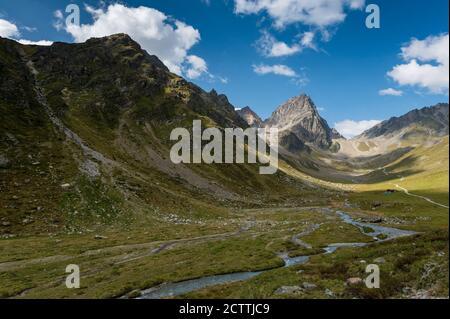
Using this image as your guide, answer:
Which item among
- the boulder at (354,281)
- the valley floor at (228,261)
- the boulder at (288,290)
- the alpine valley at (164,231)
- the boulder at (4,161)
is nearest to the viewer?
the boulder at (288,290)

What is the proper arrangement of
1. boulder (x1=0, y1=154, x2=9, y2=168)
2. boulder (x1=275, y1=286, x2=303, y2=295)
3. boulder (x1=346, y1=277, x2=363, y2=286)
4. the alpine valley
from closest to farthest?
boulder (x1=275, y1=286, x2=303, y2=295) → boulder (x1=346, y1=277, x2=363, y2=286) → the alpine valley → boulder (x1=0, y1=154, x2=9, y2=168)

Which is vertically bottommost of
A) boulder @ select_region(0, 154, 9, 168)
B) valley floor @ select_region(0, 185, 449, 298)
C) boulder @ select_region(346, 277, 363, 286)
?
valley floor @ select_region(0, 185, 449, 298)

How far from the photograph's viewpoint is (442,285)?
92.1ft

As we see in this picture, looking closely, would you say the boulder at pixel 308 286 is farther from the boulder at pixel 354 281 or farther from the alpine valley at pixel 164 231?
the boulder at pixel 354 281

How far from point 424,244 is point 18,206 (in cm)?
8193

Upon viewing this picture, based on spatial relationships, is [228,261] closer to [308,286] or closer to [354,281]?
[308,286]

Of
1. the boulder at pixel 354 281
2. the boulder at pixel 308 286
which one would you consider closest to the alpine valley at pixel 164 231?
the boulder at pixel 308 286

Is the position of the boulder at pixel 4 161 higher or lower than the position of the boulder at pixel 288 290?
higher

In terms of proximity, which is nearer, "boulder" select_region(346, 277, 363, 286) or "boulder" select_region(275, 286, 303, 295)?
"boulder" select_region(275, 286, 303, 295)

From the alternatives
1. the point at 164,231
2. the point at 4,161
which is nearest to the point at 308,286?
the point at 164,231

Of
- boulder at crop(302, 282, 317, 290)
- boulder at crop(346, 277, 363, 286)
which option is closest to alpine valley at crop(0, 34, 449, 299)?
boulder at crop(302, 282, 317, 290)

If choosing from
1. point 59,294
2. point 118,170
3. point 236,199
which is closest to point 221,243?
point 59,294

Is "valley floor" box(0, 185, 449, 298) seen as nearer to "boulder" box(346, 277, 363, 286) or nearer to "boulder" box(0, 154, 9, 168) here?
"boulder" box(346, 277, 363, 286)
